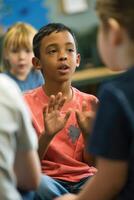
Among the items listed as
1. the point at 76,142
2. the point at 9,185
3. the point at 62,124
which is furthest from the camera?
Result: the point at 76,142

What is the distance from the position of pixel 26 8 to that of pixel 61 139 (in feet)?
8.40

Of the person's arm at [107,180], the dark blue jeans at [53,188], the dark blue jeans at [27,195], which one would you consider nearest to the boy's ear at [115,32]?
the person's arm at [107,180]

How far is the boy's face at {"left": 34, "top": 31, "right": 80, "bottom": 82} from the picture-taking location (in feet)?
5.16

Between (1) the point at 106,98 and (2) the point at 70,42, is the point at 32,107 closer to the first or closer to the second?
(2) the point at 70,42

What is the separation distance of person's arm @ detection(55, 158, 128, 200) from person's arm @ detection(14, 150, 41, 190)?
13 centimetres

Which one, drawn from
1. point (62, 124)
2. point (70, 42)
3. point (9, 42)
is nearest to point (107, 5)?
point (62, 124)

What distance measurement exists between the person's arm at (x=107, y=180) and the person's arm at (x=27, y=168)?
Result: 5.1 inches

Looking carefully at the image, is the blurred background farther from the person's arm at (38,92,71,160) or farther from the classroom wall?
the person's arm at (38,92,71,160)

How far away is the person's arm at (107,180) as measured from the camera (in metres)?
0.88

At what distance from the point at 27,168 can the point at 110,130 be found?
0.24m

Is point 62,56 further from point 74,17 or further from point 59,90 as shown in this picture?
point 74,17

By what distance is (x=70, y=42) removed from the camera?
1603 millimetres

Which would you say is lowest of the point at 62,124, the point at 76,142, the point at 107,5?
the point at 76,142

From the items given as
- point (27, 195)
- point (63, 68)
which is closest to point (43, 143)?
point (27, 195)
